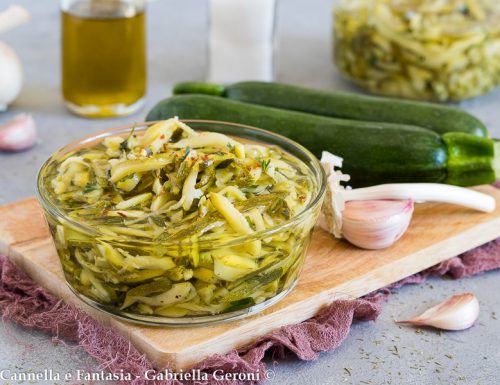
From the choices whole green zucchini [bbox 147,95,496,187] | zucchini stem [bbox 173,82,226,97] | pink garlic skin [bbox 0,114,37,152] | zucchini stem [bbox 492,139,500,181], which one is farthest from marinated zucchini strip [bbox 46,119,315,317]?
pink garlic skin [bbox 0,114,37,152]

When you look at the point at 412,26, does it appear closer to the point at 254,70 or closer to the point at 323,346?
the point at 254,70

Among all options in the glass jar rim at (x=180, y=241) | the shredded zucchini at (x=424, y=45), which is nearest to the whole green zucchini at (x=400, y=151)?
the glass jar rim at (x=180, y=241)

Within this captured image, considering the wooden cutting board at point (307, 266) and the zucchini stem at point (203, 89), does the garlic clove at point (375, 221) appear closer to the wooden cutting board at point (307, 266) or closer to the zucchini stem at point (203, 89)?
the wooden cutting board at point (307, 266)

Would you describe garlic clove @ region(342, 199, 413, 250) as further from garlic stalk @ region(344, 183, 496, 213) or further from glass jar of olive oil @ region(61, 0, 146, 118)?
glass jar of olive oil @ region(61, 0, 146, 118)

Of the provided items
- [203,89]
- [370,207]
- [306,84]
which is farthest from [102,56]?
[370,207]

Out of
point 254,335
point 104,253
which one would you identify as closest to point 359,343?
point 254,335

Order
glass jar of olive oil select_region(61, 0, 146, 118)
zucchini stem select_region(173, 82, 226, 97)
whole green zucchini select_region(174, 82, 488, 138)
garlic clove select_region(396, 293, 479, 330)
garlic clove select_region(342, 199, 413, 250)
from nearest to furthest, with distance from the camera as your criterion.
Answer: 1. garlic clove select_region(396, 293, 479, 330)
2. garlic clove select_region(342, 199, 413, 250)
3. whole green zucchini select_region(174, 82, 488, 138)
4. zucchini stem select_region(173, 82, 226, 97)
5. glass jar of olive oil select_region(61, 0, 146, 118)
